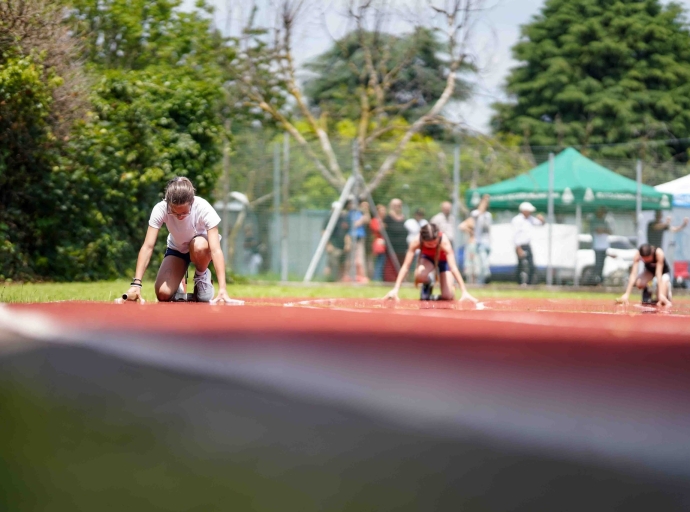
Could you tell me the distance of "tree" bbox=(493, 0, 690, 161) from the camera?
39438mm

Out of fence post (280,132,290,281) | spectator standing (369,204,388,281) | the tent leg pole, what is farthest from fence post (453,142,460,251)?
fence post (280,132,290,281)

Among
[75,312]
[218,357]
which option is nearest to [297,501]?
[218,357]

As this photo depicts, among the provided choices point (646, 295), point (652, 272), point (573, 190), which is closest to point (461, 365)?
point (652, 272)

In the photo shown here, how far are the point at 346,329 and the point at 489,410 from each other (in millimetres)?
2049

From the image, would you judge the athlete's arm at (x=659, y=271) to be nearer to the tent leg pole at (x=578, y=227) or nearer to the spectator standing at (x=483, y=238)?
the spectator standing at (x=483, y=238)

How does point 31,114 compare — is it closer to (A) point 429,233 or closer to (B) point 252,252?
(A) point 429,233

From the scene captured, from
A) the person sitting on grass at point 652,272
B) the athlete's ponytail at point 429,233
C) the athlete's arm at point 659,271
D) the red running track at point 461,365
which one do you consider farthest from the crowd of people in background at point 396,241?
the red running track at point 461,365

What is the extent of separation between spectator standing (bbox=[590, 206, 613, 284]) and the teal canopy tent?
34cm

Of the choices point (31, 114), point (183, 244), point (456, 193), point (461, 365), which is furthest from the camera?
point (456, 193)

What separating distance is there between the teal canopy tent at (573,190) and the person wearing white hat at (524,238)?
1074 mm

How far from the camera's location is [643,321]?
684 centimetres

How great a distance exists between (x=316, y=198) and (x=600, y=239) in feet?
17.7

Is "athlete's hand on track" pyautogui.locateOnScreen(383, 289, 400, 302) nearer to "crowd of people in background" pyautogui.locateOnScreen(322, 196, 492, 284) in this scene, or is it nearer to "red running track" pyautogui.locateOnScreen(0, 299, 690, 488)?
"red running track" pyautogui.locateOnScreen(0, 299, 690, 488)

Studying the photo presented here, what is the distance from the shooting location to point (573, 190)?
19.4 meters
